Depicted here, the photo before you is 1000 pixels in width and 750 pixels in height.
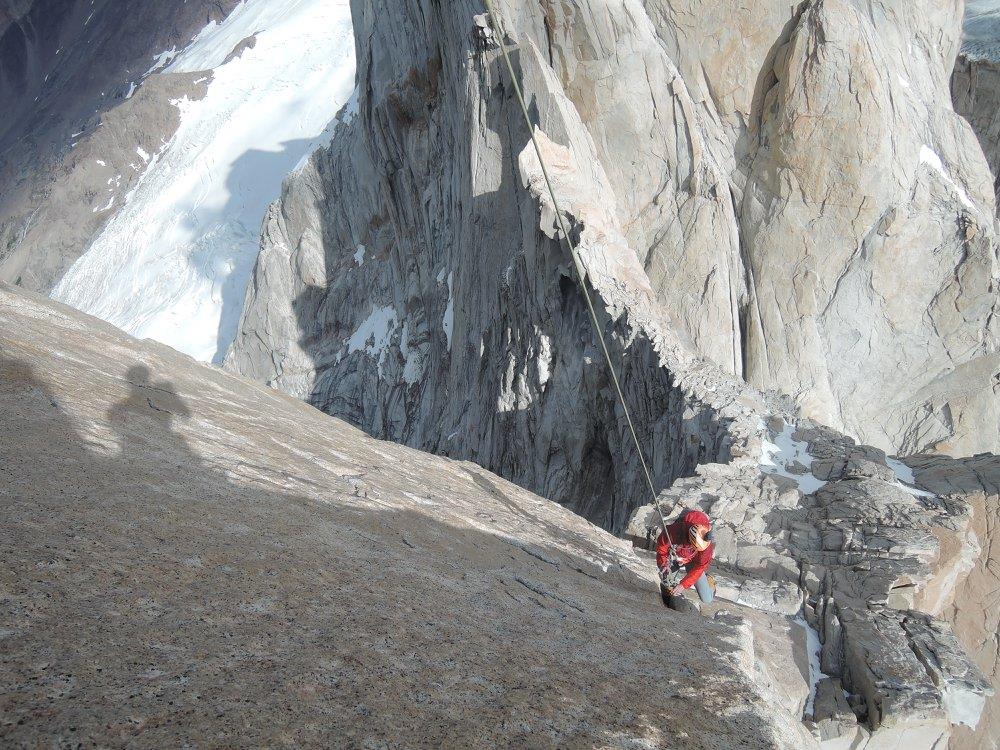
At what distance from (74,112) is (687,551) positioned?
8156 centimetres

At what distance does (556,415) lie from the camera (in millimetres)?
19078

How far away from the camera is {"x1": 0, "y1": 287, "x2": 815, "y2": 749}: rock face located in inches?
113

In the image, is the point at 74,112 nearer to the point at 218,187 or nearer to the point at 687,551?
the point at 218,187

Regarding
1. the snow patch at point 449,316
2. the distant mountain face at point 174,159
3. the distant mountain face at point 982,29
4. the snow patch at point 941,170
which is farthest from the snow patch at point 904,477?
the distant mountain face at point 174,159

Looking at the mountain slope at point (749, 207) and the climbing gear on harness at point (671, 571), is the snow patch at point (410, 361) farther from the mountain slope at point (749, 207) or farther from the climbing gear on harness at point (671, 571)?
the climbing gear on harness at point (671, 571)

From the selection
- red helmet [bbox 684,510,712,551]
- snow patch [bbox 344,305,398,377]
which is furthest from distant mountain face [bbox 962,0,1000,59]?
red helmet [bbox 684,510,712,551]

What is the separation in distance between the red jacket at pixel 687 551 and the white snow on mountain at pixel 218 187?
1566 inches

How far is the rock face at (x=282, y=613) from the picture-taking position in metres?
2.88

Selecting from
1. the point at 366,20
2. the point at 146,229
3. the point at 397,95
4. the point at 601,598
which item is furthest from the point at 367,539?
the point at 146,229

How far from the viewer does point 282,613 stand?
146 inches

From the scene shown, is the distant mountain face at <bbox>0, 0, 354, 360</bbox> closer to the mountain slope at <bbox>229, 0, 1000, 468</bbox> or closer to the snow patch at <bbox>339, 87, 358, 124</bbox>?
the snow patch at <bbox>339, 87, 358, 124</bbox>

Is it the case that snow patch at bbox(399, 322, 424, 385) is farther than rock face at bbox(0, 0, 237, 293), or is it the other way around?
rock face at bbox(0, 0, 237, 293)

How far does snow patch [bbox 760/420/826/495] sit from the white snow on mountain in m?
36.0

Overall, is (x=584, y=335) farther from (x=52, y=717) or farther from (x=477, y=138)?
(x=52, y=717)
